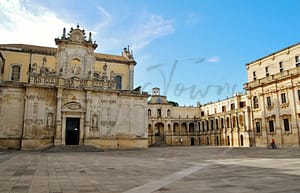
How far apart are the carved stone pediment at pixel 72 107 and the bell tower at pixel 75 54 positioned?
4.40 meters

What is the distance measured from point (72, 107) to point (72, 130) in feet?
10.2

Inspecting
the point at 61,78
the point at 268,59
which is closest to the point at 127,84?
the point at 61,78

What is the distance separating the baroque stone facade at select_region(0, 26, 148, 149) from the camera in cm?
3247

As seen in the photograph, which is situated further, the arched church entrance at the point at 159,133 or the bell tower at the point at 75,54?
the arched church entrance at the point at 159,133

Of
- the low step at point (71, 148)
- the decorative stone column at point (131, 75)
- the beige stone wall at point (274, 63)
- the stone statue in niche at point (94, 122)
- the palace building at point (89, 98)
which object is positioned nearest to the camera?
the low step at point (71, 148)

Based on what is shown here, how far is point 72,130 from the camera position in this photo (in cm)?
3484

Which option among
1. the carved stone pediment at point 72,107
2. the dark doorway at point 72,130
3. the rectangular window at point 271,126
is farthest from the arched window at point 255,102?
the dark doorway at point 72,130

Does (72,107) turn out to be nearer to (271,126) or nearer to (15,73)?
(15,73)

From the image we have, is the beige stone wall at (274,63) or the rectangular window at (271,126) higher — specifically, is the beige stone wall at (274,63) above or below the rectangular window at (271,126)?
above

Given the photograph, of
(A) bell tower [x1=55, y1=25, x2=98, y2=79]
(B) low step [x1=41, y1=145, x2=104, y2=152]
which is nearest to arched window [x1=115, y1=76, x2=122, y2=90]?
(A) bell tower [x1=55, y1=25, x2=98, y2=79]

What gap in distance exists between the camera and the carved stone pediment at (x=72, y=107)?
113 ft

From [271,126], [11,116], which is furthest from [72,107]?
[271,126]

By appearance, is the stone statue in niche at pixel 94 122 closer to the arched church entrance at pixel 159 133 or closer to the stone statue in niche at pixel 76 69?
the stone statue in niche at pixel 76 69

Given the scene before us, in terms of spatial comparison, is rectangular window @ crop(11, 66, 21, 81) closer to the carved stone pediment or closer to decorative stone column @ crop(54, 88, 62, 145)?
decorative stone column @ crop(54, 88, 62, 145)
